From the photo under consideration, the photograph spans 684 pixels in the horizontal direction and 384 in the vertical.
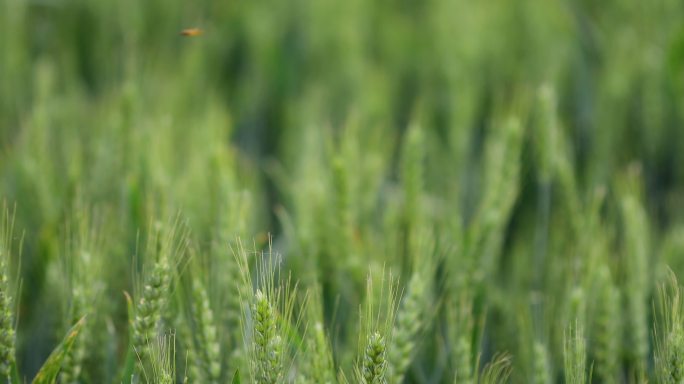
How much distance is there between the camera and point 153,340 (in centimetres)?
59

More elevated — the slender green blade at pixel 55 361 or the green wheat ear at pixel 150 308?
the green wheat ear at pixel 150 308

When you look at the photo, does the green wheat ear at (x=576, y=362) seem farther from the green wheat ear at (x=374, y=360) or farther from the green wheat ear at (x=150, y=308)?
the green wheat ear at (x=150, y=308)

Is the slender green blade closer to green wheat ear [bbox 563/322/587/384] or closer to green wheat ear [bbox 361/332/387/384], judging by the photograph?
green wheat ear [bbox 361/332/387/384]

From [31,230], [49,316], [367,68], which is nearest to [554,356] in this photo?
[49,316]

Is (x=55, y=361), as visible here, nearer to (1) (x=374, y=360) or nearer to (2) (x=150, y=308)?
(2) (x=150, y=308)

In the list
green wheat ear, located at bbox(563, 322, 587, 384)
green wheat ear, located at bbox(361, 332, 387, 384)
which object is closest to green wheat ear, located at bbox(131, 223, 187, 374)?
green wheat ear, located at bbox(361, 332, 387, 384)

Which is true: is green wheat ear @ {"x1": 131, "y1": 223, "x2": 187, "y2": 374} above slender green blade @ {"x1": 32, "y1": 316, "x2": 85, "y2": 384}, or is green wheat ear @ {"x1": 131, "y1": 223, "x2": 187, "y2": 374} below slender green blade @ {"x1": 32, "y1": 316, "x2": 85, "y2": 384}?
above

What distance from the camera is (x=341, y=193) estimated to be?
85 cm

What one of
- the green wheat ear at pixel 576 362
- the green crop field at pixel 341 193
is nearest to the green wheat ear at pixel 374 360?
the green crop field at pixel 341 193

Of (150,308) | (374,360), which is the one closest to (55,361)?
(150,308)

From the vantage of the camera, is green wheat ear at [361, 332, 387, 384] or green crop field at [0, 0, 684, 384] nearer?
green wheat ear at [361, 332, 387, 384]

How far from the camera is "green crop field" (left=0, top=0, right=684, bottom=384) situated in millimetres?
653

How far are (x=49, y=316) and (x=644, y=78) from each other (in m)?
0.96

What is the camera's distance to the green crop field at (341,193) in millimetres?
653
